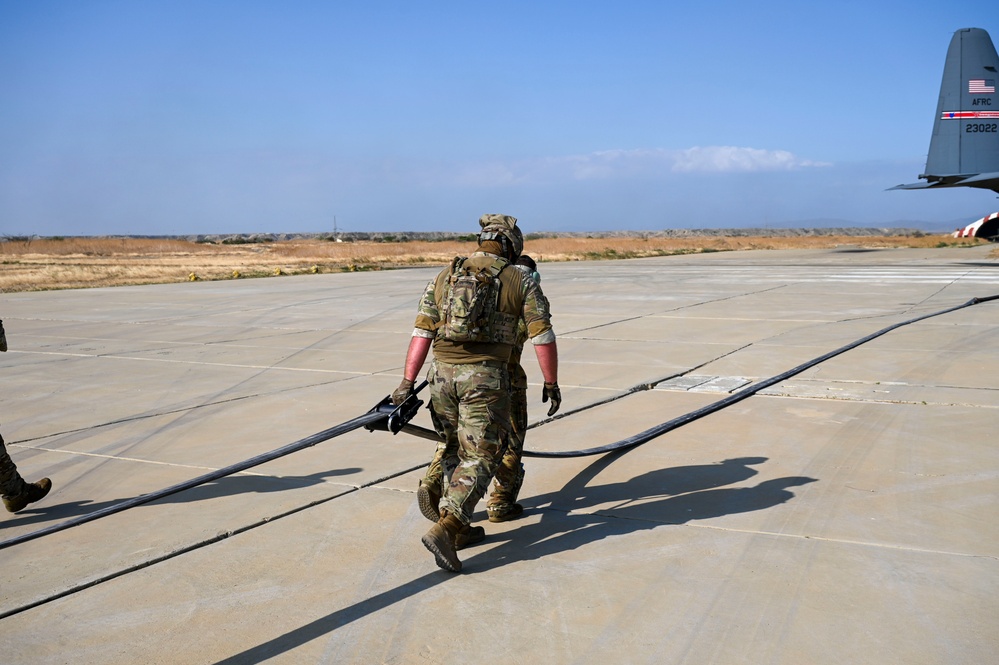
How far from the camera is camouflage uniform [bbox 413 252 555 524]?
15.6 ft

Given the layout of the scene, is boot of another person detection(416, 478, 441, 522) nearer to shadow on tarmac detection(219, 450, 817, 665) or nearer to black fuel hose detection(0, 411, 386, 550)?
shadow on tarmac detection(219, 450, 817, 665)

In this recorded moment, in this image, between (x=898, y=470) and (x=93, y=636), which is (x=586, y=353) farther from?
(x=93, y=636)

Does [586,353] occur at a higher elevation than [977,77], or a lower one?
lower

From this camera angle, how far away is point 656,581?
14.7ft

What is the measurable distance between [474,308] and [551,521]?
62.1 inches

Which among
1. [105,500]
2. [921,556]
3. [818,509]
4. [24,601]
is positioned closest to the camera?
[24,601]

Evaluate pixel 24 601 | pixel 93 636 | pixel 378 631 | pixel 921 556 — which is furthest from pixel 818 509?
pixel 24 601

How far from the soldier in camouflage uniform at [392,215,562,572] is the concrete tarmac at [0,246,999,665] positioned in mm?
509

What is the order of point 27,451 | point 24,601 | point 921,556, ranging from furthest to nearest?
point 27,451 < point 921,556 < point 24,601

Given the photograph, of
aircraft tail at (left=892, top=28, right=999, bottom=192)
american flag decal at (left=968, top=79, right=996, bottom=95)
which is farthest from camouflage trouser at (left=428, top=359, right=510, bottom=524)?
american flag decal at (left=968, top=79, right=996, bottom=95)

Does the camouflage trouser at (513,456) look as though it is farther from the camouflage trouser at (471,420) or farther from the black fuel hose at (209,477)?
the black fuel hose at (209,477)

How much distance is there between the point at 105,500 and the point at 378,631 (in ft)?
10.1

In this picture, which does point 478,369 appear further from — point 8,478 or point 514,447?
point 8,478

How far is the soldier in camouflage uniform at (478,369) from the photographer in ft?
15.6
